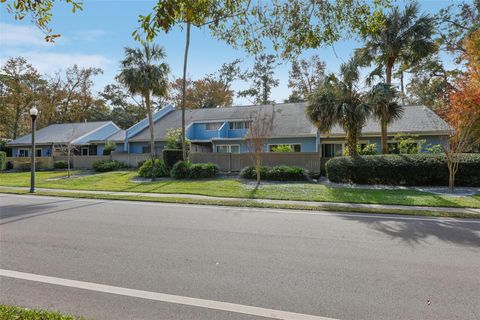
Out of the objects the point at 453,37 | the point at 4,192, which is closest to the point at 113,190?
the point at 4,192

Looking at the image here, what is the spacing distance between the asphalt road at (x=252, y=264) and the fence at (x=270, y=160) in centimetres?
1046

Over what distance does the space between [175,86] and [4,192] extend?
32.2 meters

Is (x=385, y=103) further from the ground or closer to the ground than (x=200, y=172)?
further from the ground

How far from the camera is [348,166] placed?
48.7ft

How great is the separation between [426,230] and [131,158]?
23.8 meters

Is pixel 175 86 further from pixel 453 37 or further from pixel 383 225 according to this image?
pixel 383 225

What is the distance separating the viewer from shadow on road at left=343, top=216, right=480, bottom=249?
5902 millimetres

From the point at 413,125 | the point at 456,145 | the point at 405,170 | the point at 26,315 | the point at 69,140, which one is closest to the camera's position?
the point at 26,315

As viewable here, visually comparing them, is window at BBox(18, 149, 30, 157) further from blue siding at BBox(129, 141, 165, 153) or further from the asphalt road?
the asphalt road

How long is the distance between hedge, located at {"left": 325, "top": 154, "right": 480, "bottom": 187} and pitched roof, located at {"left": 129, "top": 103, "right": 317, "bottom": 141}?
7.67 meters

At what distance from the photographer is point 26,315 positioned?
2830mm

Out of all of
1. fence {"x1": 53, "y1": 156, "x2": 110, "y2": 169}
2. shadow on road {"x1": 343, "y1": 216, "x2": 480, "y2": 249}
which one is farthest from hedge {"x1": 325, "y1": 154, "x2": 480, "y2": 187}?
fence {"x1": 53, "y1": 156, "x2": 110, "y2": 169}

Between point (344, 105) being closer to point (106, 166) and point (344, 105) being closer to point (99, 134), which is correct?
point (106, 166)

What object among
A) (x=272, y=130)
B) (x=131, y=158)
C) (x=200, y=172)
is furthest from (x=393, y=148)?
(x=131, y=158)
